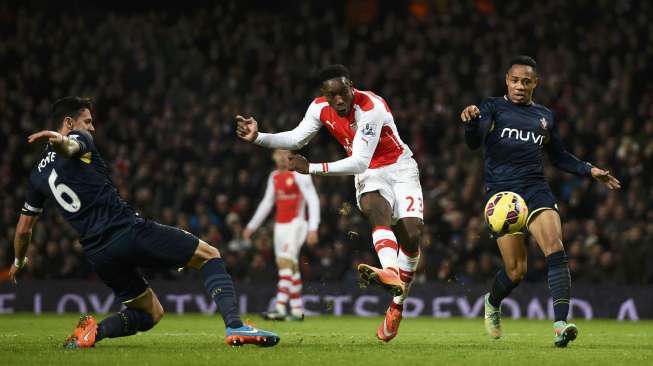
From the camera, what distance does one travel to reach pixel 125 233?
26.9 ft

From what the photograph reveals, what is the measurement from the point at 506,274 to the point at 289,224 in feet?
20.3

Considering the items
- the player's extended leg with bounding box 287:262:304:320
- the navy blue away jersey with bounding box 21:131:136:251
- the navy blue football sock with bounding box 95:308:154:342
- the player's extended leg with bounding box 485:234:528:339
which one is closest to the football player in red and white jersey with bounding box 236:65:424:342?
the player's extended leg with bounding box 485:234:528:339

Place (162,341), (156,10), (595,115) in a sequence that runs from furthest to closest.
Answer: (156,10)
(595,115)
(162,341)

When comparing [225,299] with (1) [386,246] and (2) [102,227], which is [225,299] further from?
(1) [386,246]

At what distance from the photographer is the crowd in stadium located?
1741cm

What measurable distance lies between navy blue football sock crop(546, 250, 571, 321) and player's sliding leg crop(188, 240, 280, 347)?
244 cm

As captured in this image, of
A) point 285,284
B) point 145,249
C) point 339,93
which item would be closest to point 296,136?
point 339,93

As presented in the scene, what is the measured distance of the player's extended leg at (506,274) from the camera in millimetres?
9391

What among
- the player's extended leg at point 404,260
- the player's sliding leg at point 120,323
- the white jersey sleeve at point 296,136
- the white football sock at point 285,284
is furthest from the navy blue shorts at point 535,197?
the white football sock at point 285,284

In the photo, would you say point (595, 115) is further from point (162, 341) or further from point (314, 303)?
point (162, 341)

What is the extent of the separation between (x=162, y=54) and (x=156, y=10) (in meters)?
4.64

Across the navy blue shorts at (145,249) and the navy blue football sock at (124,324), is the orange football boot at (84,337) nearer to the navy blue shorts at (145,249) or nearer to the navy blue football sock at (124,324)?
the navy blue football sock at (124,324)

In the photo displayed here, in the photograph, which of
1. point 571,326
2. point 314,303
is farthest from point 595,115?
point 571,326

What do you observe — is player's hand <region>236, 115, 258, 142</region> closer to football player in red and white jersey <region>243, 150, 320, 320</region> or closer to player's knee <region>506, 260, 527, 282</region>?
player's knee <region>506, 260, 527, 282</region>
